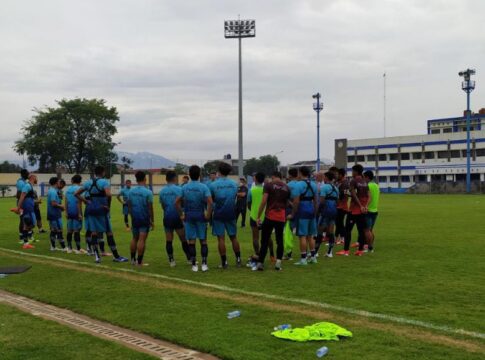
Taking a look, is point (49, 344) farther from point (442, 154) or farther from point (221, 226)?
point (442, 154)

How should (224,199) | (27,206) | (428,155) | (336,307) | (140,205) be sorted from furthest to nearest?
(428,155) → (27,206) → (140,205) → (224,199) → (336,307)

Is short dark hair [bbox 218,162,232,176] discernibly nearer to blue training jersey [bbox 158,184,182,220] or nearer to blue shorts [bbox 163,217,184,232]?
blue training jersey [bbox 158,184,182,220]

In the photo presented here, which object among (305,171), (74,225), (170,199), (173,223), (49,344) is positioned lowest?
(49,344)

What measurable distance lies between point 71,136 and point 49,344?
7909 centimetres

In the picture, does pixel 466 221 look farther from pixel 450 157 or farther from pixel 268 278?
pixel 450 157

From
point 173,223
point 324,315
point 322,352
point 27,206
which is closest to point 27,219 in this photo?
point 27,206

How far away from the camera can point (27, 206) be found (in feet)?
47.3

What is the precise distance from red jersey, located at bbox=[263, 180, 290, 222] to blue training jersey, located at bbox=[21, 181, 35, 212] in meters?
7.66

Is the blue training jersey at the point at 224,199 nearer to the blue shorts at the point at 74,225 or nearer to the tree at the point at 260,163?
the blue shorts at the point at 74,225

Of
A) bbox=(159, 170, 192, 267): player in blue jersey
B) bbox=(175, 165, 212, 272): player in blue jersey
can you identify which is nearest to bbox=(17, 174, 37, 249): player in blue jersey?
bbox=(159, 170, 192, 267): player in blue jersey

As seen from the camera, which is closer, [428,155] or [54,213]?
[54,213]

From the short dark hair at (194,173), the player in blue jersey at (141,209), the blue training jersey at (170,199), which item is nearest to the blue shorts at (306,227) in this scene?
the short dark hair at (194,173)

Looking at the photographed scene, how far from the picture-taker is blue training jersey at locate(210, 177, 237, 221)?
10086 mm

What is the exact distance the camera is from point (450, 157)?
89312mm
